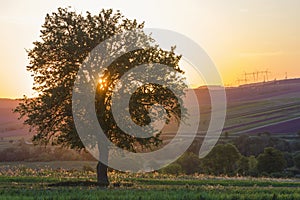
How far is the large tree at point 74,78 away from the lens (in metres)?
33.3

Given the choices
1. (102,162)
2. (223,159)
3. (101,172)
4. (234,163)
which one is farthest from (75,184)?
(234,163)

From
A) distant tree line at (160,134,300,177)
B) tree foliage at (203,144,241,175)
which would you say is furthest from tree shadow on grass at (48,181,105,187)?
tree foliage at (203,144,241,175)

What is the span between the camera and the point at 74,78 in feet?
110

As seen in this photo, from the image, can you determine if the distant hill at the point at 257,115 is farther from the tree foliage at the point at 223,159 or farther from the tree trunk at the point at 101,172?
the tree trunk at the point at 101,172

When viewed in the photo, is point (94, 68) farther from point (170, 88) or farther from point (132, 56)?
point (170, 88)

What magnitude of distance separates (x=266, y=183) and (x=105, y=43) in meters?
15.6

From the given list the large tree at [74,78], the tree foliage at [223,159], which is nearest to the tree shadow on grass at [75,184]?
the large tree at [74,78]

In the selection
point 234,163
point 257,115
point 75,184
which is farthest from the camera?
point 257,115

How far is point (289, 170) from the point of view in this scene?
267 ft

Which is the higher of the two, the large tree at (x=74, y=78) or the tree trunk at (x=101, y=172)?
the large tree at (x=74, y=78)

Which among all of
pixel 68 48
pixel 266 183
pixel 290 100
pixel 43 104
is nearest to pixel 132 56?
pixel 68 48

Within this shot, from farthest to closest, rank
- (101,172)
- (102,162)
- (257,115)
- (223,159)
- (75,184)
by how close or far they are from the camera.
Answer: (257,115)
(223,159)
(101,172)
(102,162)
(75,184)

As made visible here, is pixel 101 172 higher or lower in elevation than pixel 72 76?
lower

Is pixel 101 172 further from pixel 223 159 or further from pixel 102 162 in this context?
pixel 223 159
